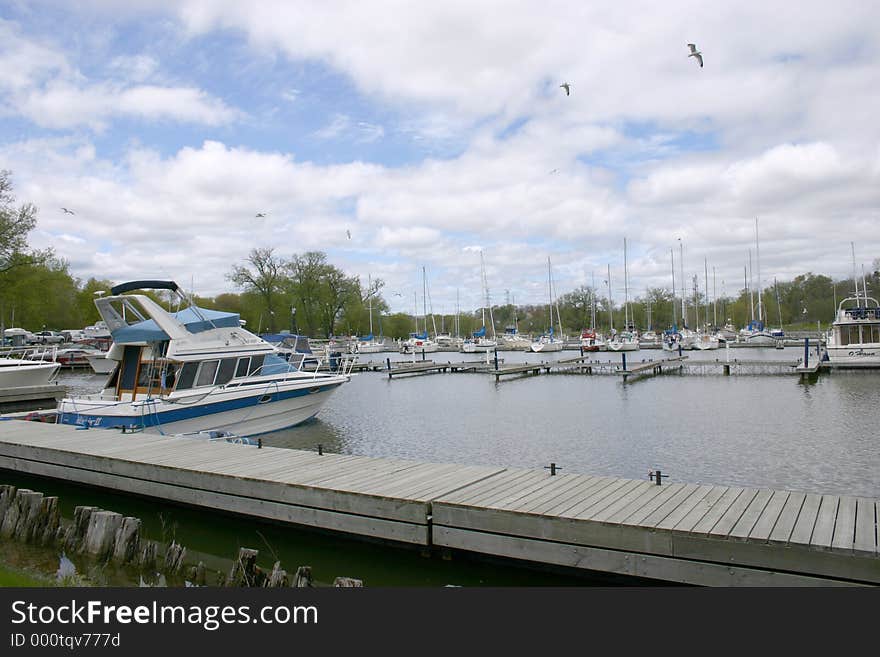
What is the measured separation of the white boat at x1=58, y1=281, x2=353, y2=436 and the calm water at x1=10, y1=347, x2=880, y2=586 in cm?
141

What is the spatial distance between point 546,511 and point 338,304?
81.2m

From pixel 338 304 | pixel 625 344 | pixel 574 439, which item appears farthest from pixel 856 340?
pixel 338 304

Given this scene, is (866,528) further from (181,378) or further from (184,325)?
(184,325)

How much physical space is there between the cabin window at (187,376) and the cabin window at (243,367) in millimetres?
1408

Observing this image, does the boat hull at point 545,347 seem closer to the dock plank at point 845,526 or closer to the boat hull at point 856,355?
the boat hull at point 856,355

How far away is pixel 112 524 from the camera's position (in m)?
8.70

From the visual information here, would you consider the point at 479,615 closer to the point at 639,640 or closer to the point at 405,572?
the point at 639,640

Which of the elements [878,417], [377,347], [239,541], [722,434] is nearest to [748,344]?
[377,347]

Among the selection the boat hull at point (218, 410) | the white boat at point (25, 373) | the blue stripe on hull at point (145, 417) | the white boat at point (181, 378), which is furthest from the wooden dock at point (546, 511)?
the white boat at point (25, 373)

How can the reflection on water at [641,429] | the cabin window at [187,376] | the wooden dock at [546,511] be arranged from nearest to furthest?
1. the wooden dock at [546,511]
2. the reflection on water at [641,429]
3. the cabin window at [187,376]

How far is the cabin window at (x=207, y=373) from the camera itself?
60.0 feet

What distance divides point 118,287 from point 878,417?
2330cm

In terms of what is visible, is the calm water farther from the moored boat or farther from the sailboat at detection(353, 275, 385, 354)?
the sailboat at detection(353, 275, 385, 354)

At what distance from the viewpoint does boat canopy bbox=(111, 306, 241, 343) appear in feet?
57.9
